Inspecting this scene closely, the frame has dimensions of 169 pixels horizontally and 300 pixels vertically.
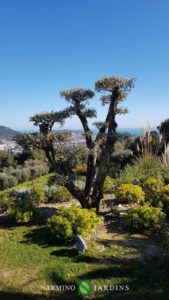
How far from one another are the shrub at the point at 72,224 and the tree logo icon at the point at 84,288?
139cm

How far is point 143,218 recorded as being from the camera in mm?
6625

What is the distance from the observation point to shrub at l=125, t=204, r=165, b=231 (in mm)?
6586

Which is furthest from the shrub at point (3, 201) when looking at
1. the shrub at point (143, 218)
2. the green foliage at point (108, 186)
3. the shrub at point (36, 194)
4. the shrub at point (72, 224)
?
the shrub at point (143, 218)

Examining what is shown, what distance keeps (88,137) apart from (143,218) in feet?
7.32

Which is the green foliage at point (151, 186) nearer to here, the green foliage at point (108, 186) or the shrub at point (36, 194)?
the green foliage at point (108, 186)

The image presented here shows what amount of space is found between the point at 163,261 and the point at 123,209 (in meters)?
2.88

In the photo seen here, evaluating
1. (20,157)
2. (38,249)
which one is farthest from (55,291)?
(20,157)

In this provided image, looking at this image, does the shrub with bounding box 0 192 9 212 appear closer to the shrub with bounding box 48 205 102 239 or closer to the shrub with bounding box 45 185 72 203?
the shrub with bounding box 45 185 72 203

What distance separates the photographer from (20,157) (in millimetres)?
22250

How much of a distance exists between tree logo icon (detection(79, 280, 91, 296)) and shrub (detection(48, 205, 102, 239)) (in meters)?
1.39

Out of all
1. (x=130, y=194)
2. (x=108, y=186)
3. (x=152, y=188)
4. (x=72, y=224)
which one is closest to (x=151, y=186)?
(x=152, y=188)

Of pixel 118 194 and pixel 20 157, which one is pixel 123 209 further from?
pixel 20 157

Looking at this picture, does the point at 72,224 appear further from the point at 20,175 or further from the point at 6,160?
the point at 6,160

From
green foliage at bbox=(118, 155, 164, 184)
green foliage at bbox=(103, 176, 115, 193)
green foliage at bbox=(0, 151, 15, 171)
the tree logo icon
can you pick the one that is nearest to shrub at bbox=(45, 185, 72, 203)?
green foliage at bbox=(103, 176, 115, 193)
